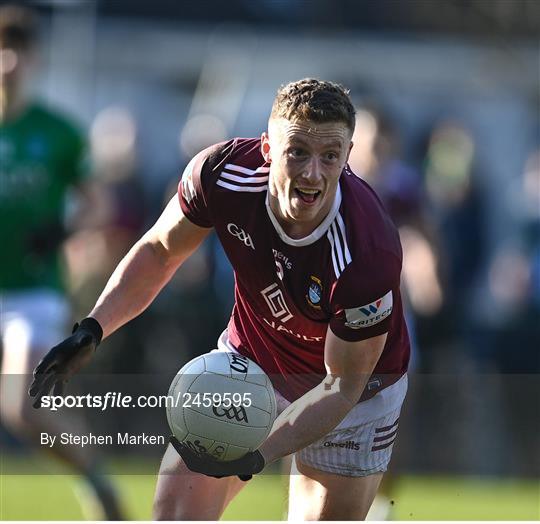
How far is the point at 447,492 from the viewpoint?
429 inches

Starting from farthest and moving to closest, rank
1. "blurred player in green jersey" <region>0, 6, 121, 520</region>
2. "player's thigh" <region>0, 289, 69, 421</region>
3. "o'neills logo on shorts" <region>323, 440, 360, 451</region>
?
1. "blurred player in green jersey" <region>0, 6, 121, 520</region>
2. "player's thigh" <region>0, 289, 69, 421</region>
3. "o'neills logo on shorts" <region>323, 440, 360, 451</region>

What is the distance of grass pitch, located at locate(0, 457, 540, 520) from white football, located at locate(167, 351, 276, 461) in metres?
2.24

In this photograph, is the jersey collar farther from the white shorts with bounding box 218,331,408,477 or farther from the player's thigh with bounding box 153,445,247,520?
the player's thigh with bounding box 153,445,247,520

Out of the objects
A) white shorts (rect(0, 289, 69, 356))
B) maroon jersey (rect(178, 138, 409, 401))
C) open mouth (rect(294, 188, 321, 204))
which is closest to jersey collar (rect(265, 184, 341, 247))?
maroon jersey (rect(178, 138, 409, 401))

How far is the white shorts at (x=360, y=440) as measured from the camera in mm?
5840

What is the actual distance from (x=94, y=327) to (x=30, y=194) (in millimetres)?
2660

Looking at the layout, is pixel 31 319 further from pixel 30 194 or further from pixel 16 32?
pixel 16 32

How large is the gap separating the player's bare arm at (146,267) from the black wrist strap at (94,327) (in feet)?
0.13

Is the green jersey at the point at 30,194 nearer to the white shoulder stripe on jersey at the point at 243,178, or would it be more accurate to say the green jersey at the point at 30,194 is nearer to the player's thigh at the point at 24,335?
the player's thigh at the point at 24,335

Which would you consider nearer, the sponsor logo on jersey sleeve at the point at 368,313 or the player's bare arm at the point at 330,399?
Answer: the sponsor logo on jersey sleeve at the point at 368,313

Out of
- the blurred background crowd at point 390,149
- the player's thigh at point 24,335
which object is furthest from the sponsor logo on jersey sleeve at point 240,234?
the blurred background crowd at point 390,149

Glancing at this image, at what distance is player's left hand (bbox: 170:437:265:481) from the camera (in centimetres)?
541

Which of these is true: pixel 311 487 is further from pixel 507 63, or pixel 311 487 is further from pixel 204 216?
pixel 507 63

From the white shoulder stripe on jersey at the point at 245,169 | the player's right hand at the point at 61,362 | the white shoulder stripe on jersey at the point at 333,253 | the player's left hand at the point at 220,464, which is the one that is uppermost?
the white shoulder stripe on jersey at the point at 245,169
